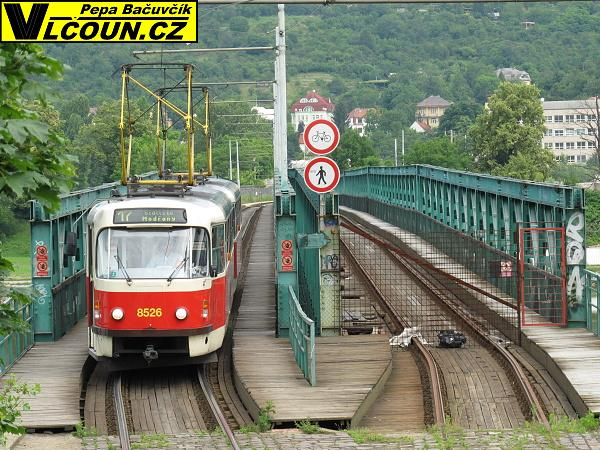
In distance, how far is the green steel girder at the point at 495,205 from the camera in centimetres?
2233

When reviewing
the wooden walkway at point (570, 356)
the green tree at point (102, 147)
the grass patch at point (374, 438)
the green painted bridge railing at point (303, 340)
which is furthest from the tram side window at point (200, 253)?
the green tree at point (102, 147)

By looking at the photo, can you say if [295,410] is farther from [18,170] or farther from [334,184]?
[18,170]

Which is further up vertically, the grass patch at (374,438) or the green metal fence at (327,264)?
the green metal fence at (327,264)

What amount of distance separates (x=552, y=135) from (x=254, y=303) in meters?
153

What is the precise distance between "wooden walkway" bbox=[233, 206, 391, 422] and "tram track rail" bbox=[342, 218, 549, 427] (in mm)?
1125

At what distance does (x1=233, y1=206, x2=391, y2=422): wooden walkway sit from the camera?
16062mm

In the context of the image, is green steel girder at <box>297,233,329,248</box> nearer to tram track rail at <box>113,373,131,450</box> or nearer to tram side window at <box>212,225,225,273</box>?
tram side window at <box>212,225,225,273</box>

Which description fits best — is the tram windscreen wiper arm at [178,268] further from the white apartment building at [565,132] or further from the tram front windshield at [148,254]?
the white apartment building at [565,132]

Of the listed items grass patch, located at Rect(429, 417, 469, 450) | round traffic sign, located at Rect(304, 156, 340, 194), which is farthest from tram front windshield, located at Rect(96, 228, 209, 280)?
grass patch, located at Rect(429, 417, 469, 450)

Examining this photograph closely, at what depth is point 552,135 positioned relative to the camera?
576ft

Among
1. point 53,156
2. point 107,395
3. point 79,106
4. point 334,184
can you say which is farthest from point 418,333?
point 79,106

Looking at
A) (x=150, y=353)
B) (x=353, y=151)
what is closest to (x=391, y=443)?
(x=150, y=353)

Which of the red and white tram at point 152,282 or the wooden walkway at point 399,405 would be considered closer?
the wooden walkway at point 399,405

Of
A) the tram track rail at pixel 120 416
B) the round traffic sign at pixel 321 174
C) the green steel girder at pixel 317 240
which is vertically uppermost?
the round traffic sign at pixel 321 174
